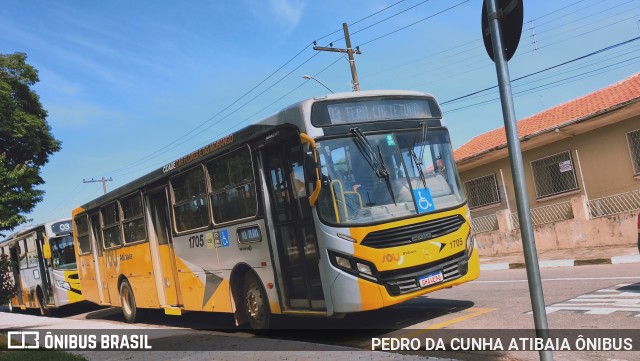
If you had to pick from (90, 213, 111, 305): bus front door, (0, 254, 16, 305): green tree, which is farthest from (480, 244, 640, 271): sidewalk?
(0, 254, 16, 305): green tree

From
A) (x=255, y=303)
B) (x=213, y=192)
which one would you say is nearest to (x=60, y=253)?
(x=213, y=192)

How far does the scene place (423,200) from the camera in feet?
24.1

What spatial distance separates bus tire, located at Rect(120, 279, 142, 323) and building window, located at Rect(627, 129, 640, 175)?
1402 centimetres

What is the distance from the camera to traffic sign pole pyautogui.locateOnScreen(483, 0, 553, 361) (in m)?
3.72

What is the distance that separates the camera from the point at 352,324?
8492 millimetres

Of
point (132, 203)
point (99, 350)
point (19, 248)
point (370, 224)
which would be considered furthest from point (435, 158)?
point (19, 248)

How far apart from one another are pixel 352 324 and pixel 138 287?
630 cm

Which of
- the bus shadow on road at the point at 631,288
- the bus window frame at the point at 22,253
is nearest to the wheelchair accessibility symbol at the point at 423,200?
the bus shadow on road at the point at 631,288

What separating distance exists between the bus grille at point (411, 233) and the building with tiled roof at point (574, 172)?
31.5 feet

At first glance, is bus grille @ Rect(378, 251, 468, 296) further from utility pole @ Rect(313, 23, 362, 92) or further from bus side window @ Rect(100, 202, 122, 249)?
utility pole @ Rect(313, 23, 362, 92)

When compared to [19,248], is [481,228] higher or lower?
lower

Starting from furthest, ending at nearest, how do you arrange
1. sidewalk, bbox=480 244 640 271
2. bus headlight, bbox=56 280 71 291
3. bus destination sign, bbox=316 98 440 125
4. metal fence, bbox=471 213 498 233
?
metal fence, bbox=471 213 498 233, bus headlight, bbox=56 280 71 291, sidewalk, bbox=480 244 640 271, bus destination sign, bbox=316 98 440 125

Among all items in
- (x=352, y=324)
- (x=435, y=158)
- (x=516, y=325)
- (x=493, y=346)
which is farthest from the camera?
(x=352, y=324)

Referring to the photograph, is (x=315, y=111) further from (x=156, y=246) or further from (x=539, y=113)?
(x=539, y=113)
